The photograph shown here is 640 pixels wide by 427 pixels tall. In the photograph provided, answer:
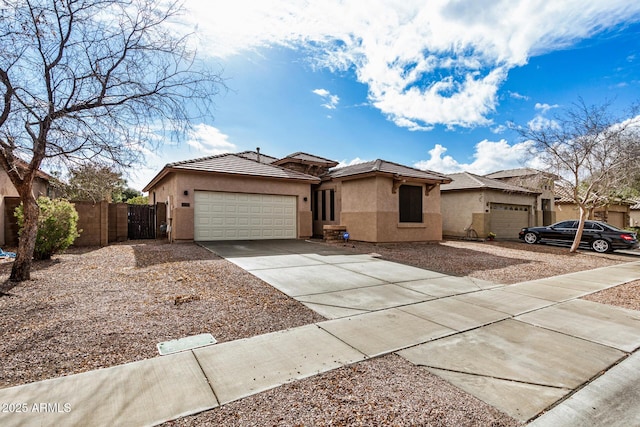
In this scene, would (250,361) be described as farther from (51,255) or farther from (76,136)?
(51,255)

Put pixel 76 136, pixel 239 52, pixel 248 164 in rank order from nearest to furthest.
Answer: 1. pixel 76 136
2. pixel 239 52
3. pixel 248 164

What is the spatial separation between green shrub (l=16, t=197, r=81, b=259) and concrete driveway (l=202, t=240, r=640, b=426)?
572 centimetres

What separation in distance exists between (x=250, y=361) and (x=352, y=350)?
112 centimetres

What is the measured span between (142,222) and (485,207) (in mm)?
18911

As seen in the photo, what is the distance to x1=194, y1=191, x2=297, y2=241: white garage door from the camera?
44.2 ft

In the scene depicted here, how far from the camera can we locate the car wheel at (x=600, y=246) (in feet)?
46.3

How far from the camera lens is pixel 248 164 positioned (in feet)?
50.9

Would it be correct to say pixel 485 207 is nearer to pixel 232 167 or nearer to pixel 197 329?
pixel 232 167

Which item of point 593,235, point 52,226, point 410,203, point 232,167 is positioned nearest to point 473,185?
point 593,235

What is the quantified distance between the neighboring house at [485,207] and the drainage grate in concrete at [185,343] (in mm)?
18384

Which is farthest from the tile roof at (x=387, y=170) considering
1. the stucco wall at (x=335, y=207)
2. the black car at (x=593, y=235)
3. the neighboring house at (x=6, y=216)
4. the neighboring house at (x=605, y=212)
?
the neighboring house at (x=605, y=212)

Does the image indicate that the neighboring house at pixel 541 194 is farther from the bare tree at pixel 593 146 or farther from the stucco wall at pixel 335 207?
the stucco wall at pixel 335 207

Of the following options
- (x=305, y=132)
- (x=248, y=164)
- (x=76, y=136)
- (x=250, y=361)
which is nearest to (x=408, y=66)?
(x=305, y=132)

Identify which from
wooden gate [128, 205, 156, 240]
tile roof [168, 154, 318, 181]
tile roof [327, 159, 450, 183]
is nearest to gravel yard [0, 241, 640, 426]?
tile roof [168, 154, 318, 181]
